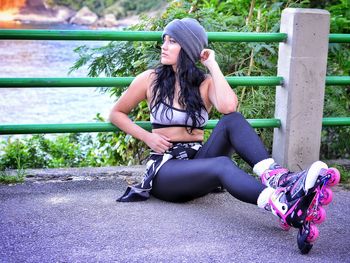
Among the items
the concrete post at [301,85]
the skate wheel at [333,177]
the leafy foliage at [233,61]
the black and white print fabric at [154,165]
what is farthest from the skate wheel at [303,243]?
the leafy foliage at [233,61]

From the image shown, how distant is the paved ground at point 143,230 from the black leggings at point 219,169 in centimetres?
15

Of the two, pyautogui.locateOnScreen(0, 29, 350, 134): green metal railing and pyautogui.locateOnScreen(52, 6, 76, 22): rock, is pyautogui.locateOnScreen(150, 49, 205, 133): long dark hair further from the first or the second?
pyautogui.locateOnScreen(52, 6, 76, 22): rock

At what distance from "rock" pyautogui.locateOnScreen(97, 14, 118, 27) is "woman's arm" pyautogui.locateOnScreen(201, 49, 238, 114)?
43.8 metres

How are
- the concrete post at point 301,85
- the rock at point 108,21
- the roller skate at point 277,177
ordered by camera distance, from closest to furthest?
the roller skate at point 277,177 → the concrete post at point 301,85 → the rock at point 108,21

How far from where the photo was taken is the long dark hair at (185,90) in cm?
370

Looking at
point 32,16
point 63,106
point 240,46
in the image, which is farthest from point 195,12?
point 32,16

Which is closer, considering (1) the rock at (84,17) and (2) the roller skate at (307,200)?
(2) the roller skate at (307,200)

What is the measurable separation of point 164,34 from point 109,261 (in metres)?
1.58

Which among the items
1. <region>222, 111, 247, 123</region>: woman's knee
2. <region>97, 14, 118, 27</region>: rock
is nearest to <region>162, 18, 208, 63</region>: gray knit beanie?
<region>222, 111, 247, 123</region>: woman's knee

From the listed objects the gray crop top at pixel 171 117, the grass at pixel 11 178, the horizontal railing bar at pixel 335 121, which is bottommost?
the grass at pixel 11 178

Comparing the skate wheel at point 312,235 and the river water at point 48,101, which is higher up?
the skate wheel at point 312,235

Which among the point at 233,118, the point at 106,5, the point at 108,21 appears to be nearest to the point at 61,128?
the point at 233,118

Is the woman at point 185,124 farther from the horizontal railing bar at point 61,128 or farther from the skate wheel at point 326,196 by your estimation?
the skate wheel at point 326,196

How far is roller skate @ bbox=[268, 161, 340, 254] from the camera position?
285cm
